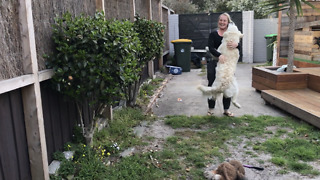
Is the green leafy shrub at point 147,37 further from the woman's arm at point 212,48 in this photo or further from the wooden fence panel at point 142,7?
the wooden fence panel at point 142,7

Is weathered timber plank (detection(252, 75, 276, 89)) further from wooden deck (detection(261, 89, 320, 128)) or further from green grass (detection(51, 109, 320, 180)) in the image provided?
green grass (detection(51, 109, 320, 180))

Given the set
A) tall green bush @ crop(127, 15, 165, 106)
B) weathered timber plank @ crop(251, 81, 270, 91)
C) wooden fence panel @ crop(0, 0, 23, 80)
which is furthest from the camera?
weathered timber plank @ crop(251, 81, 270, 91)

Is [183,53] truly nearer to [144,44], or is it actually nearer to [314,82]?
[144,44]

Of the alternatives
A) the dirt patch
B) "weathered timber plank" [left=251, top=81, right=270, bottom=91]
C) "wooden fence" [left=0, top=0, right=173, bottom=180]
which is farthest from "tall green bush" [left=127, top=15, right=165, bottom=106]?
"wooden fence" [left=0, top=0, right=173, bottom=180]

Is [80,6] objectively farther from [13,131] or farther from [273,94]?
[273,94]

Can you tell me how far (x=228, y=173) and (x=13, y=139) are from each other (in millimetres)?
2077

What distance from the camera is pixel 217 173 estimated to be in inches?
129

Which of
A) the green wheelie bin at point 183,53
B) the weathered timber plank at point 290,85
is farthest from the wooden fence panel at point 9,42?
the green wheelie bin at point 183,53

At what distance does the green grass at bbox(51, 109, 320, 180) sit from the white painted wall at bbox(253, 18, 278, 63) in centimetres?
999

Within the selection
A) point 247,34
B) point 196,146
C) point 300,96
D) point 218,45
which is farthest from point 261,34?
point 196,146

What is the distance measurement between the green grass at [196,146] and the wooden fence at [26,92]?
1.48 ft

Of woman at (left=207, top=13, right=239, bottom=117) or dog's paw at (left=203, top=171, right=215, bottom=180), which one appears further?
woman at (left=207, top=13, right=239, bottom=117)

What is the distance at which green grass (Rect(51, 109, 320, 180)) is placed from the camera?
3404mm

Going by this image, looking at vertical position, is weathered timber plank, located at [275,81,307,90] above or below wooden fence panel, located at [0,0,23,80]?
below
